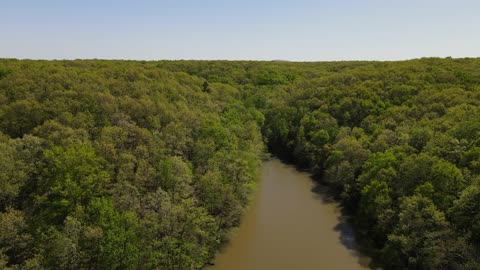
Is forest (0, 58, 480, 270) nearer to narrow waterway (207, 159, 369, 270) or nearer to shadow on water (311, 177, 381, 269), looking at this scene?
shadow on water (311, 177, 381, 269)

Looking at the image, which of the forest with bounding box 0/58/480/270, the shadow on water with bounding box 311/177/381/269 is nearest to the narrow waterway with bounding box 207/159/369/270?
the shadow on water with bounding box 311/177/381/269

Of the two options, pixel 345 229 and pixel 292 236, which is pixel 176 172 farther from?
pixel 345 229

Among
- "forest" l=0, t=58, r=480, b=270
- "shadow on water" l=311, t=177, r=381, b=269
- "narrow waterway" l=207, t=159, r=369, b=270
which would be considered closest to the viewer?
"forest" l=0, t=58, r=480, b=270

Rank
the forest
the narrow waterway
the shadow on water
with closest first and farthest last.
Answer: the forest
the narrow waterway
the shadow on water

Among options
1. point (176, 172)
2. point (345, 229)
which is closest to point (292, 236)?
point (345, 229)

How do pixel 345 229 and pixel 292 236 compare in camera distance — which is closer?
pixel 292 236

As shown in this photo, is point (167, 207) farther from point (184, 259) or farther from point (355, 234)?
point (355, 234)
